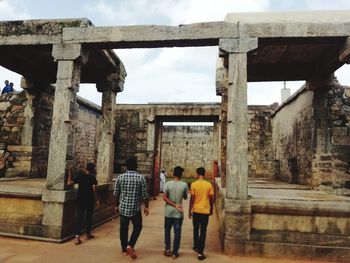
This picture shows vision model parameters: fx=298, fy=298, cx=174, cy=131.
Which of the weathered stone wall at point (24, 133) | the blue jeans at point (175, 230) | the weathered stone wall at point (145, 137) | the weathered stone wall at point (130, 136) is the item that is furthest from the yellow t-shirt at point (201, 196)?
the weathered stone wall at point (130, 136)

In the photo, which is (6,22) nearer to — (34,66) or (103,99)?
(34,66)

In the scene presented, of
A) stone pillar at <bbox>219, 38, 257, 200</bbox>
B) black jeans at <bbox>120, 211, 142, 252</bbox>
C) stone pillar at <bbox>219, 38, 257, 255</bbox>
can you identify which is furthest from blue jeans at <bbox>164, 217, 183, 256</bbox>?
stone pillar at <bbox>219, 38, 257, 200</bbox>

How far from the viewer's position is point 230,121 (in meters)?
5.31

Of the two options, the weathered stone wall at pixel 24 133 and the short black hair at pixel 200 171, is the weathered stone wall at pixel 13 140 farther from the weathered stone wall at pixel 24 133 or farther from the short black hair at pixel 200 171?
the short black hair at pixel 200 171

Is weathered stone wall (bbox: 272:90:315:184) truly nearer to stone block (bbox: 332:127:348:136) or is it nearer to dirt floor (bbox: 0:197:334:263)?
stone block (bbox: 332:127:348:136)

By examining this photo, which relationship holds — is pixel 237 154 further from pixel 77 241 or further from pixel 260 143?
pixel 260 143

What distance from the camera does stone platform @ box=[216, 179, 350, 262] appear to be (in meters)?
4.75

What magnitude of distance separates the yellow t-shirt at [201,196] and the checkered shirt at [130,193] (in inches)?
32.1

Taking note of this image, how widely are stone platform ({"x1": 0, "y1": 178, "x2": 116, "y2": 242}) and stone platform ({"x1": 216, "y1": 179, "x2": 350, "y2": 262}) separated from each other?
2.98m

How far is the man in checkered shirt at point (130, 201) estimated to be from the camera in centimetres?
474

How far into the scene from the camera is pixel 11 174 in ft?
28.4

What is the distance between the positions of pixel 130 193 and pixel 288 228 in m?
2.65

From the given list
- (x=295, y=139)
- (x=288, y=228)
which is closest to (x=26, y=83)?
(x=288, y=228)

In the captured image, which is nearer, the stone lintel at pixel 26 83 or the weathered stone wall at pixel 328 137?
the weathered stone wall at pixel 328 137
